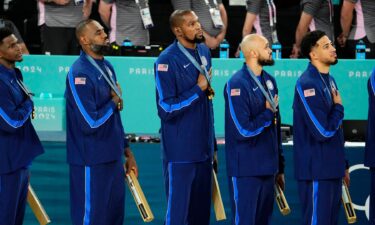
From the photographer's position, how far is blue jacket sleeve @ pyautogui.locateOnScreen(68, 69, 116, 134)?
7227mm

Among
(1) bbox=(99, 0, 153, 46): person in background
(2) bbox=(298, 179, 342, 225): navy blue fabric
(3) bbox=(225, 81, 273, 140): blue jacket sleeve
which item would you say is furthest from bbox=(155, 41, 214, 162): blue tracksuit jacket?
(1) bbox=(99, 0, 153, 46): person in background

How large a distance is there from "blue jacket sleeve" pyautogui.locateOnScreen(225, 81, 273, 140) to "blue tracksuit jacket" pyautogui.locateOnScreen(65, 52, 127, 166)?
90cm

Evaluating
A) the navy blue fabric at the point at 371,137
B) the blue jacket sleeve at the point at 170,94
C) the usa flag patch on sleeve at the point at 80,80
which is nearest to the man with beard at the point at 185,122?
the blue jacket sleeve at the point at 170,94

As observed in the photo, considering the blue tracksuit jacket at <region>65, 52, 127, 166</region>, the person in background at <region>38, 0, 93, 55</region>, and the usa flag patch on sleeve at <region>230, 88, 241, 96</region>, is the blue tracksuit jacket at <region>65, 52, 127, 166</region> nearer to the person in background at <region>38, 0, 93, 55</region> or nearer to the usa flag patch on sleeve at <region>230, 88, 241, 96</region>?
the usa flag patch on sleeve at <region>230, 88, 241, 96</region>

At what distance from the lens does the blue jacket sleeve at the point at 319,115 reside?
7.24 m

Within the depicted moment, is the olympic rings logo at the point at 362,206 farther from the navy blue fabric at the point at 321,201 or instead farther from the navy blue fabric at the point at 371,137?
the navy blue fabric at the point at 321,201

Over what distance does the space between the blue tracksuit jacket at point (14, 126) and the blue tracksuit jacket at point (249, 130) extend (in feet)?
4.97

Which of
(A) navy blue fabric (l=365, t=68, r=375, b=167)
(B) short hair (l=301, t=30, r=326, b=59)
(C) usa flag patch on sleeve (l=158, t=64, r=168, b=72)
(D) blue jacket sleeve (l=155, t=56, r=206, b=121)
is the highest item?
(B) short hair (l=301, t=30, r=326, b=59)

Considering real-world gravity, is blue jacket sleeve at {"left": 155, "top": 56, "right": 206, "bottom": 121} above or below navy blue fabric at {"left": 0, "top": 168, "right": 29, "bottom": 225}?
above

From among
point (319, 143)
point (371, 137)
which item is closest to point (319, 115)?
point (319, 143)

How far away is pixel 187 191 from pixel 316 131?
3.59ft

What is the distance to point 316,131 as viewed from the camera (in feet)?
23.8

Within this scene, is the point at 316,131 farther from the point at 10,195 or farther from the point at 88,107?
the point at 10,195

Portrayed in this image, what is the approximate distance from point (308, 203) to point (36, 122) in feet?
8.85
